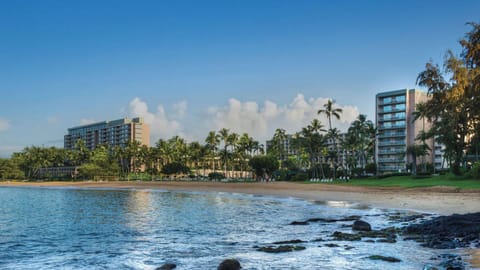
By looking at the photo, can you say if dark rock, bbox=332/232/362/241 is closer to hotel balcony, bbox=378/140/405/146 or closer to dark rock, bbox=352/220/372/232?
dark rock, bbox=352/220/372/232

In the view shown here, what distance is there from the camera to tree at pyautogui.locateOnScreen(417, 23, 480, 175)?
21.9 meters

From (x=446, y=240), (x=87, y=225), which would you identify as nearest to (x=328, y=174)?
(x=87, y=225)

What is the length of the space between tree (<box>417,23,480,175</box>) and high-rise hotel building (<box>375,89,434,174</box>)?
225 feet

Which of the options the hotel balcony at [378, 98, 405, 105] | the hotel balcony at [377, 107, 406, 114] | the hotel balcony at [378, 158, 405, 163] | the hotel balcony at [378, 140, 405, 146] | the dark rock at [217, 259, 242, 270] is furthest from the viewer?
the hotel balcony at [378, 98, 405, 105]

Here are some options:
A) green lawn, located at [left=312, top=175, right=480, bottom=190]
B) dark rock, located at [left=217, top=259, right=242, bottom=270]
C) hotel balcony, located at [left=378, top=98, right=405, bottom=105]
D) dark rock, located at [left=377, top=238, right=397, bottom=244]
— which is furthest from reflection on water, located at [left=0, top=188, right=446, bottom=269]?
hotel balcony, located at [left=378, top=98, right=405, bottom=105]

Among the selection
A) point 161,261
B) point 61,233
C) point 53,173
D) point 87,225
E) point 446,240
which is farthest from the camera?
point 53,173

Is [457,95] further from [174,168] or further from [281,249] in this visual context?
[174,168]

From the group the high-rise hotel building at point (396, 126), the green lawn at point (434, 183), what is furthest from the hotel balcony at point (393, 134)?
the green lawn at point (434, 183)

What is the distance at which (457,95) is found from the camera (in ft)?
95.0

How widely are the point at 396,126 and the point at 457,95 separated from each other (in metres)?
118

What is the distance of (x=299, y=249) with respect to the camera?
1702 centimetres

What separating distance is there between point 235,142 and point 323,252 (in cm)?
11957

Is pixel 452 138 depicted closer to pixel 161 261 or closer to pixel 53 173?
pixel 161 261

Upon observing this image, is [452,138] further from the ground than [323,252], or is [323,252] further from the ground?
[452,138]
